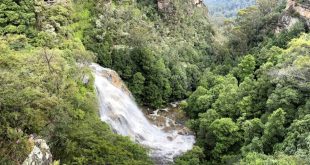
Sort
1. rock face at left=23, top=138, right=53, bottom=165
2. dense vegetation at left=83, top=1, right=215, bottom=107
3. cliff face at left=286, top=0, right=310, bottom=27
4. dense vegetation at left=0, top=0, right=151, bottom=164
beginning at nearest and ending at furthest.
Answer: rock face at left=23, top=138, right=53, bottom=165
dense vegetation at left=0, top=0, right=151, bottom=164
dense vegetation at left=83, top=1, right=215, bottom=107
cliff face at left=286, top=0, right=310, bottom=27

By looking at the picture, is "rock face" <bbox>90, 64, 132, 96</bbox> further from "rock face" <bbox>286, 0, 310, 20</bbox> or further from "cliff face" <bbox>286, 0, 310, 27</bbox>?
"rock face" <bbox>286, 0, 310, 20</bbox>

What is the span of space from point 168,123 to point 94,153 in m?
20.4

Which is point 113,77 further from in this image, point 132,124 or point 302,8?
point 302,8

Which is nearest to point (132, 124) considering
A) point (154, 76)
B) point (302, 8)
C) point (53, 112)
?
point (154, 76)

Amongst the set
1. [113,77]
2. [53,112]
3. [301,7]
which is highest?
[301,7]

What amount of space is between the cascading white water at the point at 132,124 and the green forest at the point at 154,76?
1846 millimetres

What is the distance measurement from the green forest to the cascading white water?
185 cm

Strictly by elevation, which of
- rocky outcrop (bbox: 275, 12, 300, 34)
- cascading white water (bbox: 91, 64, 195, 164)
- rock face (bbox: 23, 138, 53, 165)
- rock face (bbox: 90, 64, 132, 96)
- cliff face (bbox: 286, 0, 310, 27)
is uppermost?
cliff face (bbox: 286, 0, 310, 27)

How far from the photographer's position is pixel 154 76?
1810 inches

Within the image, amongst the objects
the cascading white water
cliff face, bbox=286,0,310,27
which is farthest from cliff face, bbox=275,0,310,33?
the cascading white water

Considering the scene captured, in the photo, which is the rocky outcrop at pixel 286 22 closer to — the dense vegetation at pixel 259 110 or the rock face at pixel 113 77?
the dense vegetation at pixel 259 110

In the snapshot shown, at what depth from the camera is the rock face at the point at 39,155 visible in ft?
58.7

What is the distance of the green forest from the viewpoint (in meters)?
21.8

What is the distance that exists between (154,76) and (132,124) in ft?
34.3
